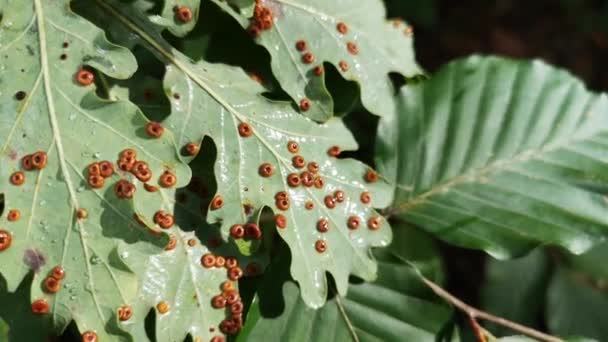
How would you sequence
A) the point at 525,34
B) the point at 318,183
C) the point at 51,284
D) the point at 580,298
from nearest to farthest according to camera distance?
1. the point at 51,284
2. the point at 318,183
3. the point at 580,298
4. the point at 525,34

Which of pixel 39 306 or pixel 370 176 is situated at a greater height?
pixel 370 176

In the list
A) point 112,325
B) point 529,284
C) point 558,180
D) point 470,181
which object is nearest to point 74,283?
point 112,325

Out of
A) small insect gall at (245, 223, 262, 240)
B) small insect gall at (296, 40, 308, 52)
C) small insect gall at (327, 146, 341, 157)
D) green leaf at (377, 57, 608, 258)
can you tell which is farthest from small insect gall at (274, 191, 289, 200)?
green leaf at (377, 57, 608, 258)

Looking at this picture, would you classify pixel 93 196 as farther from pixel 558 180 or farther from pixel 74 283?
pixel 558 180

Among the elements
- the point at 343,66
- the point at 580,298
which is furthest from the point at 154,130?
the point at 580,298

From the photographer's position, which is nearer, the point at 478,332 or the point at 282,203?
the point at 282,203

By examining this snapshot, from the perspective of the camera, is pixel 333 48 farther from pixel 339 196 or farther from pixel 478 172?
pixel 478 172

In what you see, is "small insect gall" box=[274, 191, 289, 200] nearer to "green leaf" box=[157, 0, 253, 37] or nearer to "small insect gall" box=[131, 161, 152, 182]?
"small insect gall" box=[131, 161, 152, 182]
